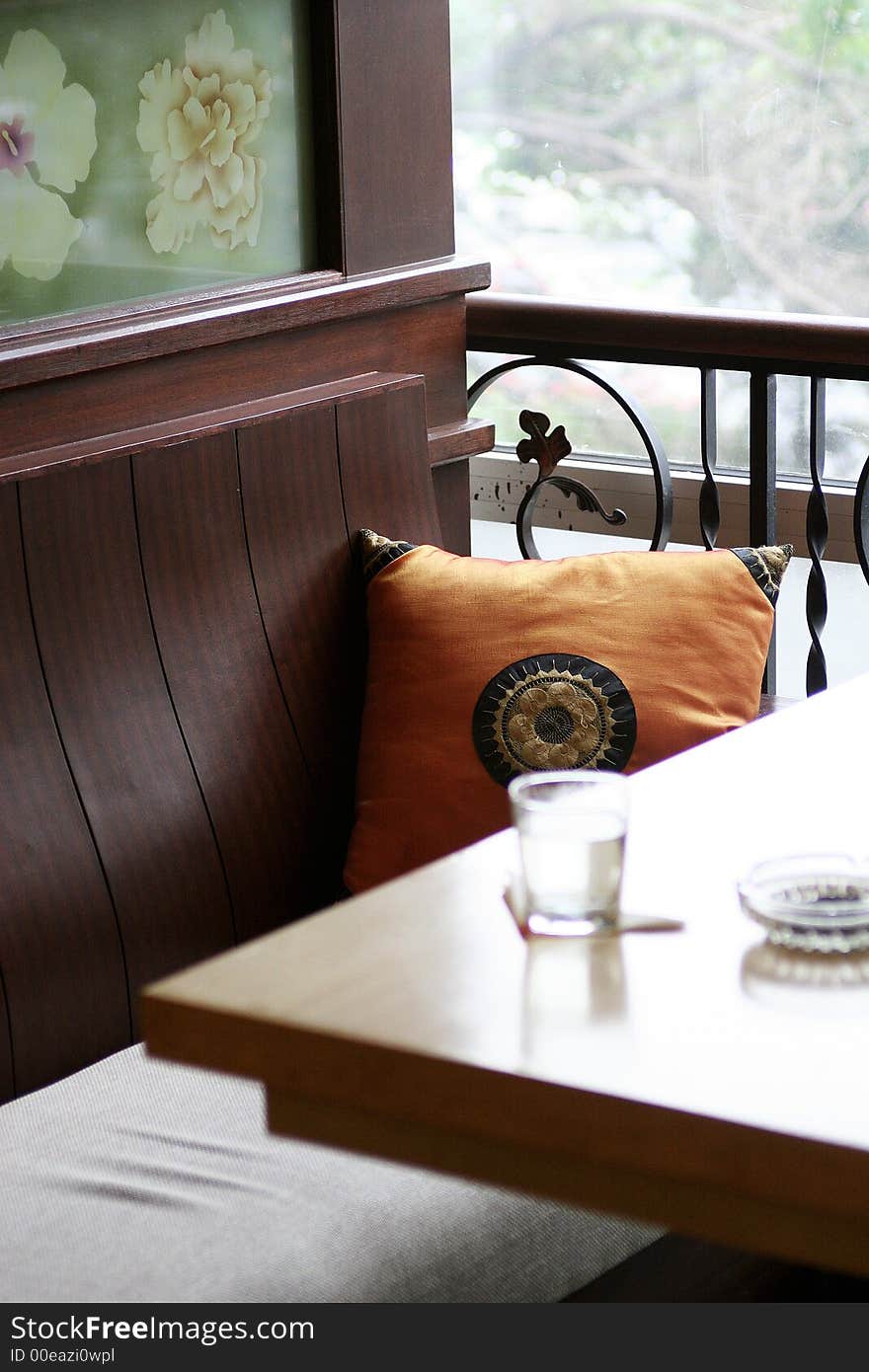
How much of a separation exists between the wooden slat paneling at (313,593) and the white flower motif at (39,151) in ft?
0.93

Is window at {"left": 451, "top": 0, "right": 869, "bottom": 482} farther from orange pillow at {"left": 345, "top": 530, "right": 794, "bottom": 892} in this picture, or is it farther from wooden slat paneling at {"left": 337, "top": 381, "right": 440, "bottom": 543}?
orange pillow at {"left": 345, "top": 530, "right": 794, "bottom": 892}

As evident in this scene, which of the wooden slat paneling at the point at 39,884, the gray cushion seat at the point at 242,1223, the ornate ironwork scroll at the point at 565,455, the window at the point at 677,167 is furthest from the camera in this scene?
the window at the point at 677,167

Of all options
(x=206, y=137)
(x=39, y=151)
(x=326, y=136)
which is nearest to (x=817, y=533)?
(x=326, y=136)

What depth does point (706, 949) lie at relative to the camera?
3.33 ft

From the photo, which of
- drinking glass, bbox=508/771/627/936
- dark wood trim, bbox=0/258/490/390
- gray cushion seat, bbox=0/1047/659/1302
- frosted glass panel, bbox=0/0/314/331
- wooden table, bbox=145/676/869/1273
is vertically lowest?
gray cushion seat, bbox=0/1047/659/1302

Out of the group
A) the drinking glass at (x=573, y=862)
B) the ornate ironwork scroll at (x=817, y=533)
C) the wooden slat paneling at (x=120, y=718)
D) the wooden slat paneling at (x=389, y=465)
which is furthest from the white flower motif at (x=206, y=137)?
the drinking glass at (x=573, y=862)

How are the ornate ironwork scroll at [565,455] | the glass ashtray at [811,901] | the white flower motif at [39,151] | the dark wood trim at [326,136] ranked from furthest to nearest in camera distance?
the ornate ironwork scroll at [565,455] < the dark wood trim at [326,136] < the white flower motif at [39,151] < the glass ashtray at [811,901]

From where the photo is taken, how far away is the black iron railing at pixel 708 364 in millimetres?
2207

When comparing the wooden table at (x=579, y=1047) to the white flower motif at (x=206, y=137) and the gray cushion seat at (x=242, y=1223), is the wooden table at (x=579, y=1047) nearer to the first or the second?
the gray cushion seat at (x=242, y=1223)

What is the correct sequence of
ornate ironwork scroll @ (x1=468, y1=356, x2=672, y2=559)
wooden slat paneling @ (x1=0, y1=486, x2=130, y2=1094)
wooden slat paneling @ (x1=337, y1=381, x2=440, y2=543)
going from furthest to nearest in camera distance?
1. ornate ironwork scroll @ (x1=468, y1=356, x2=672, y2=559)
2. wooden slat paneling @ (x1=337, y1=381, x2=440, y2=543)
3. wooden slat paneling @ (x1=0, y1=486, x2=130, y2=1094)

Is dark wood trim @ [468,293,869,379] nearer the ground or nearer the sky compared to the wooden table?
nearer the sky

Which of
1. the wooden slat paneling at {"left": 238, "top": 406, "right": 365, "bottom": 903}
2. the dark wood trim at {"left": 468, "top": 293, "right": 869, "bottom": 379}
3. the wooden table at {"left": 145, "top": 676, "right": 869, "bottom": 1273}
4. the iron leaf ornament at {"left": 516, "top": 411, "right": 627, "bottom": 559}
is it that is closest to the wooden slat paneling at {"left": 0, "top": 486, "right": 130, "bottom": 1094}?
the wooden slat paneling at {"left": 238, "top": 406, "right": 365, "bottom": 903}

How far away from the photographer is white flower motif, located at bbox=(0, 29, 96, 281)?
1784 millimetres

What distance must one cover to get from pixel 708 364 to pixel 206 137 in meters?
0.72
